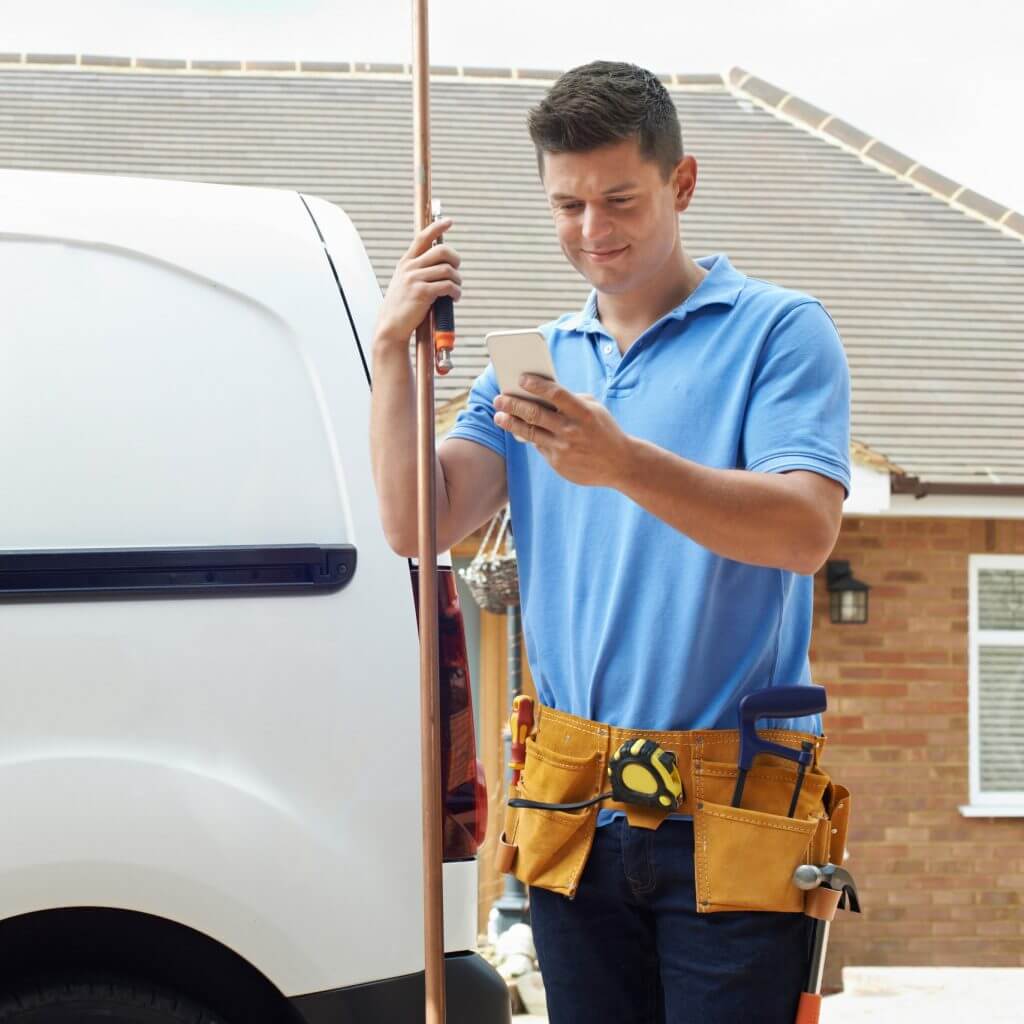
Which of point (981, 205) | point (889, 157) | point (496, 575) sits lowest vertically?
point (496, 575)

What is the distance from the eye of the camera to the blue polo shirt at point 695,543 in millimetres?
1785

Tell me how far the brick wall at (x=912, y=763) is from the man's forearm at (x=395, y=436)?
6982 millimetres

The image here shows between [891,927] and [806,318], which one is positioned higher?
[806,318]

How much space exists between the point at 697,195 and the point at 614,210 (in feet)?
29.4

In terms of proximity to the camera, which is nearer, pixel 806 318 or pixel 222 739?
pixel 806 318

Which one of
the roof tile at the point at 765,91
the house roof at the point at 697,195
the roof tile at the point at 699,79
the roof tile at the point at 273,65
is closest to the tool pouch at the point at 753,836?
the house roof at the point at 697,195

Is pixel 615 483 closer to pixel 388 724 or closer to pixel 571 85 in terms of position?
pixel 571 85

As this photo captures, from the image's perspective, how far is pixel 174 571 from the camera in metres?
2.14

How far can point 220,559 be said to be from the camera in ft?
7.04

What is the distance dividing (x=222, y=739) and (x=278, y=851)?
177 mm

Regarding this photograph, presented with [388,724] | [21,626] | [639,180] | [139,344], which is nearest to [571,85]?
[639,180]

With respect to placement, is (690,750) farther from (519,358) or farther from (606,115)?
(606,115)

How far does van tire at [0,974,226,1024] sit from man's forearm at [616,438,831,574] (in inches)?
41.7

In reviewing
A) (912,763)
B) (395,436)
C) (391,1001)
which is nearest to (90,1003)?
(391,1001)
